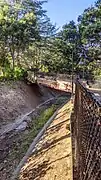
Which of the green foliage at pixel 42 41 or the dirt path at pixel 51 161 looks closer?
the dirt path at pixel 51 161

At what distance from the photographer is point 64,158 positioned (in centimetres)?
754

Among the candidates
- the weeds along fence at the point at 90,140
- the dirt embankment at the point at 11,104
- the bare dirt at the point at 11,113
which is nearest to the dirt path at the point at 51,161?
the bare dirt at the point at 11,113

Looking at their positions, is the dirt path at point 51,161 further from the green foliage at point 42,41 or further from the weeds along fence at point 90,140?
the green foliage at point 42,41

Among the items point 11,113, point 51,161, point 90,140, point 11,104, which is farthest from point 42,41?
point 90,140

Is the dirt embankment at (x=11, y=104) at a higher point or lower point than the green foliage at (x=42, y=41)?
lower

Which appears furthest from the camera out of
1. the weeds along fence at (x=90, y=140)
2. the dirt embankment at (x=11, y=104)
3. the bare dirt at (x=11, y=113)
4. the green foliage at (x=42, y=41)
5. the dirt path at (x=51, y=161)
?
the green foliage at (x=42, y=41)

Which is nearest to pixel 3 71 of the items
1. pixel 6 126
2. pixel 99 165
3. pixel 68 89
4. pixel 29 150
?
pixel 68 89

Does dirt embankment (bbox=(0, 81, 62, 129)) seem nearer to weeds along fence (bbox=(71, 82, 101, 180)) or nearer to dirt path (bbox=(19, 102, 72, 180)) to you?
dirt path (bbox=(19, 102, 72, 180))

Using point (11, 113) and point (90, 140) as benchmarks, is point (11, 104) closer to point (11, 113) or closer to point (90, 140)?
point (11, 113)

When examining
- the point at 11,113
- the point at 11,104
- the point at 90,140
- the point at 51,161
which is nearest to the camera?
the point at 90,140

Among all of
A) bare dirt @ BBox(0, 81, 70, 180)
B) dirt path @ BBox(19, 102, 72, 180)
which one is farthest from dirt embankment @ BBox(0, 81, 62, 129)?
dirt path @ BBox(19, 102, 72, 180)

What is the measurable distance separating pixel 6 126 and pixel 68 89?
1557cm

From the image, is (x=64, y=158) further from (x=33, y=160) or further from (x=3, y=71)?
(x=3, y=71)

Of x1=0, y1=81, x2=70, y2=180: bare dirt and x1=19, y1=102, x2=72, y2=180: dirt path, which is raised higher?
x1=19, y1=102, x2=72, y2=180: dirt path
